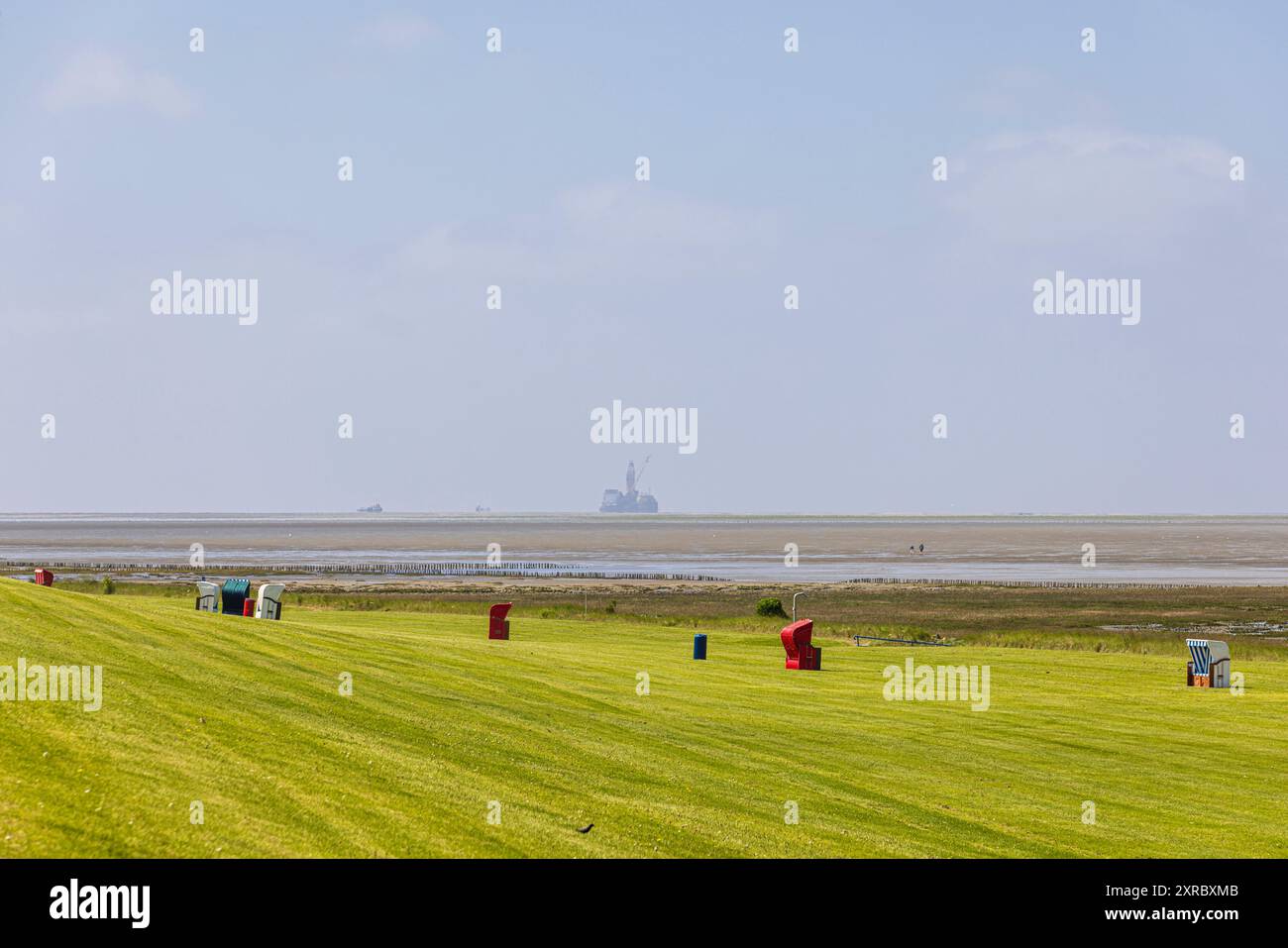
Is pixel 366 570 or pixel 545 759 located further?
pixel 366 570

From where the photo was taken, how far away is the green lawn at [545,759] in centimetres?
1287

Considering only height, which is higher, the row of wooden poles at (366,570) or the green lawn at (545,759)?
the green lawn at (545,759)

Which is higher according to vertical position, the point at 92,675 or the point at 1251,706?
the point at 92,675

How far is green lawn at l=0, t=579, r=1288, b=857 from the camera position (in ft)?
42.2

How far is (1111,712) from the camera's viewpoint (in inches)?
1325

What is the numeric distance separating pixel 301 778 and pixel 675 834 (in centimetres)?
490

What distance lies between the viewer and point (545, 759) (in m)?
19.7

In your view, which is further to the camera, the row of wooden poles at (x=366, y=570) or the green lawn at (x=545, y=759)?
the row of wooden poles at (x=366, y=570)

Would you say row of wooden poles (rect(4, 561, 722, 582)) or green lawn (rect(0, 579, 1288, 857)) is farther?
row of wooden poles (rect(4, 561, 722, 582))

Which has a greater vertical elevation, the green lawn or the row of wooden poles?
the green lawn

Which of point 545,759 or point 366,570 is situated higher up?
point 545,759

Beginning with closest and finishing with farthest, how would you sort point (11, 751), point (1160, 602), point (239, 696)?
1. point (11, 751)
2. point (239, 696)
3. point (1160, 602)
